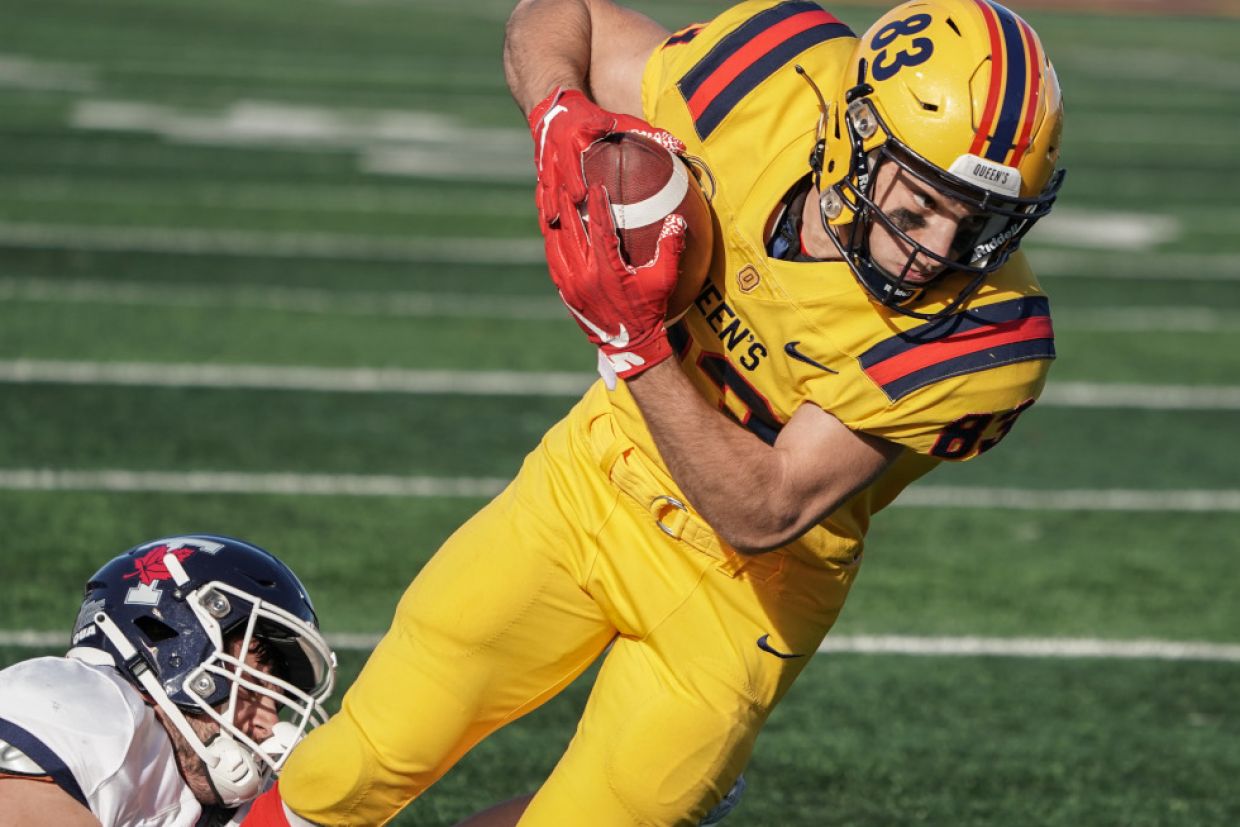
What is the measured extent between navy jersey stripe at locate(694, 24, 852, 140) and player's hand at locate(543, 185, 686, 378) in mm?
367

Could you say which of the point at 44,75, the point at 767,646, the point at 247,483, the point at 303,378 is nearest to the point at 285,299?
the point at 303,378

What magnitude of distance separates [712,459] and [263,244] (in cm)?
684

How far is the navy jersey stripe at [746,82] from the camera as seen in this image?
285 cm

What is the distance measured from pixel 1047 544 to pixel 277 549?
2550 mm

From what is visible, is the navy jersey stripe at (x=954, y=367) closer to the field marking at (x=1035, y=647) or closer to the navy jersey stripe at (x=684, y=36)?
the navy jersey stripe at (x=684, y=36)

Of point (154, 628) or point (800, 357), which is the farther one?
point (154, 628)

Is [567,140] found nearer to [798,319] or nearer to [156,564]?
[798,319]

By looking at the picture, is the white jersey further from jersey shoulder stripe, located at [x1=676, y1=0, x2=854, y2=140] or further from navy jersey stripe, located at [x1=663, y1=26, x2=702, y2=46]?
navy jersey stripe, located at [x1=663, y1=26, x2=702, y2=46]

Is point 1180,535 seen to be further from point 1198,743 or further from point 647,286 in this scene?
point 647,286

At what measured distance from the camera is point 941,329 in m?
2.63

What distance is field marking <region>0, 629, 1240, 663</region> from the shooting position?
484 centimetres

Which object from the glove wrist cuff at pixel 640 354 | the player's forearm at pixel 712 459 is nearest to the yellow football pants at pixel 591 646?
the player's forearm at pixel 712 459

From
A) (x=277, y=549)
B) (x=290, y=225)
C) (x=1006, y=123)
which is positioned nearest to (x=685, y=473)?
(x=1006, y=123)

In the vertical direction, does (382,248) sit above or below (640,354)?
below
